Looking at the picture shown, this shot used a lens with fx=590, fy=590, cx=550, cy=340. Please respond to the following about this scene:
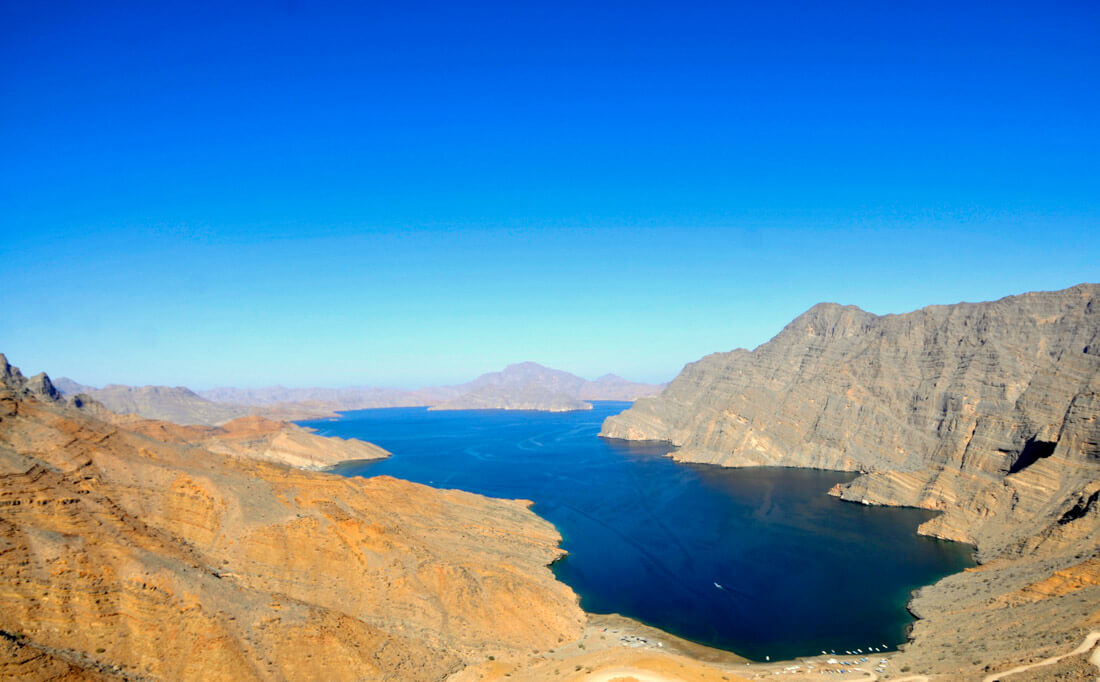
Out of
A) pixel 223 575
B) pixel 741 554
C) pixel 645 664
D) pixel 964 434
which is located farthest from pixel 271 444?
pixel 964 434

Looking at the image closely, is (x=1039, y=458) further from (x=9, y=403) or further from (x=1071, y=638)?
(x=9, y=403)

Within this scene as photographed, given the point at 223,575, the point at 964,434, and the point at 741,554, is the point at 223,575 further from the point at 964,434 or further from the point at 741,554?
the point at 964,434

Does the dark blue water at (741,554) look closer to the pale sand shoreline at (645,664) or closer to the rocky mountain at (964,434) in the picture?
the pale sand shoreline at (645,664)

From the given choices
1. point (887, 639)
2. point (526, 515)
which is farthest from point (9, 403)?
point (887, 639)

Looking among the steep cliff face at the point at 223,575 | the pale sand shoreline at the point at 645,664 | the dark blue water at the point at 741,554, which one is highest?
the steep cliff face at the point at 223,575

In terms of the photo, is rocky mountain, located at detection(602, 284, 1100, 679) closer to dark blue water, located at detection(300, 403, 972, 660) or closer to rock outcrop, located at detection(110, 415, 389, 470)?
dark blue water, located at detection(300, 403, 972, 660)

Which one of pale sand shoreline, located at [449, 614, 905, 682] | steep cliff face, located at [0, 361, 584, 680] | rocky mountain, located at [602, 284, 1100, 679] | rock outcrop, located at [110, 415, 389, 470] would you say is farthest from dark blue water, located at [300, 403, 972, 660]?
rock outcrop, located at [110, 415, 389, 470]

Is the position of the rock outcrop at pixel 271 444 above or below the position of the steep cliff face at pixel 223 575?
below

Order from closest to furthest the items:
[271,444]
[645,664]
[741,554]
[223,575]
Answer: [645,664] → [223,575] → [741,554] → [271,444]

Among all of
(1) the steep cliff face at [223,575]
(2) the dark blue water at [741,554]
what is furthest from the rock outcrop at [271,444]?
(1) the steep cliff face at [223,575]
